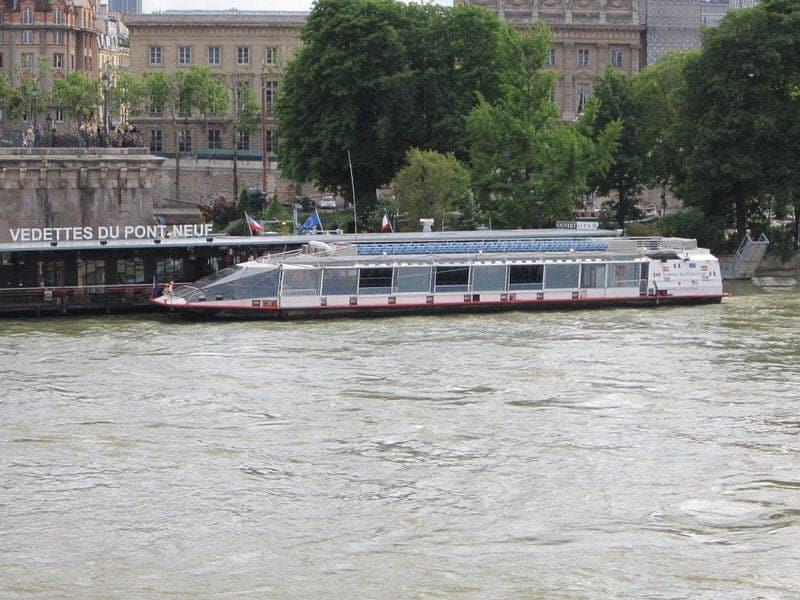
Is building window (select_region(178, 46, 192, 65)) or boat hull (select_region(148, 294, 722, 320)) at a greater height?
building window (select_region(178, 46, 192, 65))

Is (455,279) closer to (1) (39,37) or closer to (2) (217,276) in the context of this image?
(2) (217,276)

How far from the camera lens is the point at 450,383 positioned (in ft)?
131

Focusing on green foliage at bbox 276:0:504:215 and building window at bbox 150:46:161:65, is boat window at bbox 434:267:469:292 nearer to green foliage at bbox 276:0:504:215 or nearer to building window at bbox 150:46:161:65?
green foliage at bbox 276:0:504:215

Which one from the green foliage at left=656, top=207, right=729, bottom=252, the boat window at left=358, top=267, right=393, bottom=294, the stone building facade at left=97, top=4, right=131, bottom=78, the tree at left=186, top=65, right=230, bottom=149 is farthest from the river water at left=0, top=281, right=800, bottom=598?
the stone building facade at left=97, top=4, right=131, bottom=78

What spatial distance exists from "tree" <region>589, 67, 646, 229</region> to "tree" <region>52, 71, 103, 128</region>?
4180cm

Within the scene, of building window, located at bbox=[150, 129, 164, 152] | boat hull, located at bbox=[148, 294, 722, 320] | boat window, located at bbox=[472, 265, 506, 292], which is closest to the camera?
boat hull, located at bbox=[148, 294, 722, 320]

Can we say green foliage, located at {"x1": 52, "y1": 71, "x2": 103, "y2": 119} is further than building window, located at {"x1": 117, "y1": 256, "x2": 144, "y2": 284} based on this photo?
Yes

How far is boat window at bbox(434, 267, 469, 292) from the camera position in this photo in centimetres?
5431

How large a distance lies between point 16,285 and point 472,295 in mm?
14522

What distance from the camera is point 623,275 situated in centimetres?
5616

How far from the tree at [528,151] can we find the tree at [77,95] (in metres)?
45.8

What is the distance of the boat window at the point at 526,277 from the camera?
54.9m

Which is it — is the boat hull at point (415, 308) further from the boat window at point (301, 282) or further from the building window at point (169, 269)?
the building window at point (169, 269)

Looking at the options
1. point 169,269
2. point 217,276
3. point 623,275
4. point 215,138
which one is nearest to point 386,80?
point 623,275
